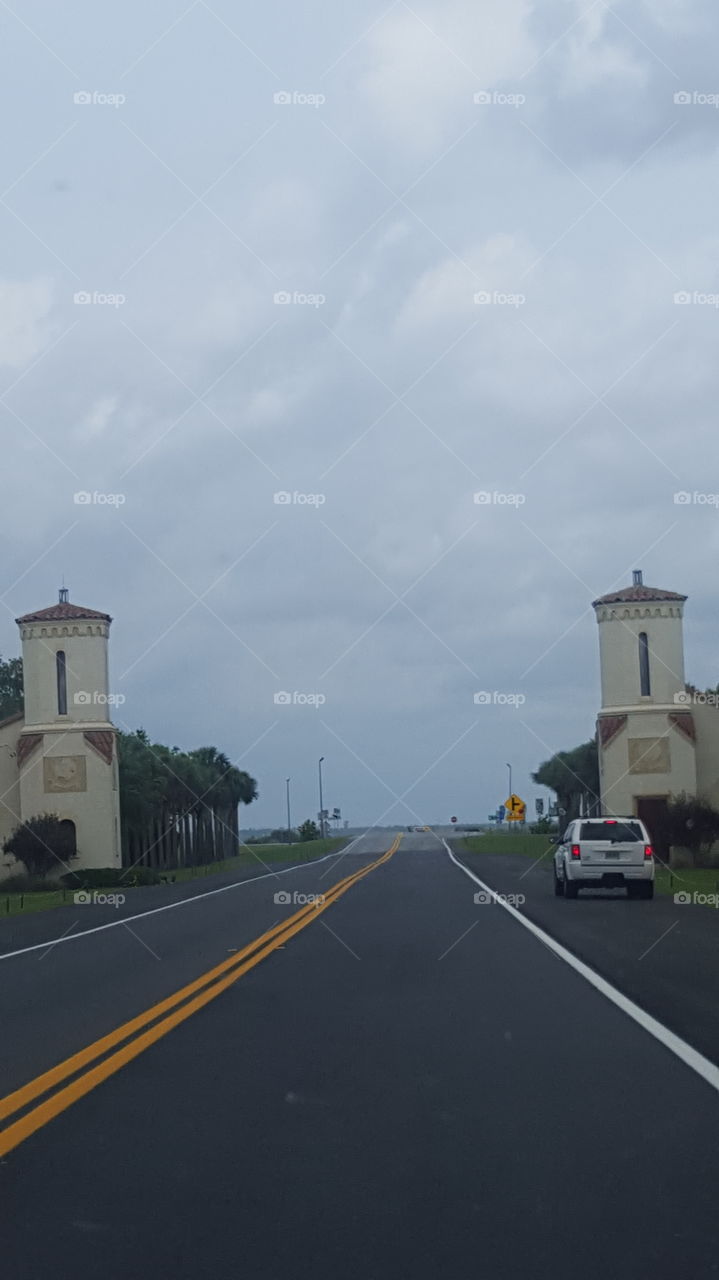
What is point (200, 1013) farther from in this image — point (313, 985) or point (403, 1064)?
point (403, 1064)

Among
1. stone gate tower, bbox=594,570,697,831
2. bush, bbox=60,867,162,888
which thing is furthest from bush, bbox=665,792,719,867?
bush, bbox=60,867,162,888

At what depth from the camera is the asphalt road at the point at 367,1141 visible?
260 inches

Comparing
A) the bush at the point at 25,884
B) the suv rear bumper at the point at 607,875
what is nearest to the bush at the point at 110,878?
the bush at the point at 25,884

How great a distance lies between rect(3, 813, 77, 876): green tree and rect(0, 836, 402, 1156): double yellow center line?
46.9 meters

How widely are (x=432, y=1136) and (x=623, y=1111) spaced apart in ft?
4.25

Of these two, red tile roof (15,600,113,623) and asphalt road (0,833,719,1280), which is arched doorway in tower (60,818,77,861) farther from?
asphalt road (0,833,719,1280)

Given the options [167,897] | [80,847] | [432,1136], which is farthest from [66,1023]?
[80,847]

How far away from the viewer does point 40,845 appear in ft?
217

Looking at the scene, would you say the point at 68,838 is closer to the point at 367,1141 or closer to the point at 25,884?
the point at 25,884

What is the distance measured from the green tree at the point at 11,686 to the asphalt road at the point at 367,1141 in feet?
333

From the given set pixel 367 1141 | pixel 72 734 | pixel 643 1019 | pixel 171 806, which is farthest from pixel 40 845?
pixel 367 1141

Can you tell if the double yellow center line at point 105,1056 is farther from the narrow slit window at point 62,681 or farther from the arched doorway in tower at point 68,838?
the narrow slit window at point 62,681

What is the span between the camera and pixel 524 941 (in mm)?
22547

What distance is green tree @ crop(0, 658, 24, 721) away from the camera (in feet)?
383
